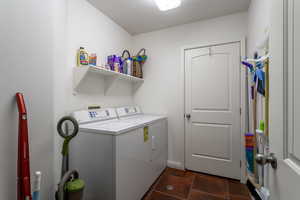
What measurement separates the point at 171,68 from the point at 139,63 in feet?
2.00

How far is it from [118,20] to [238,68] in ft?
6.63

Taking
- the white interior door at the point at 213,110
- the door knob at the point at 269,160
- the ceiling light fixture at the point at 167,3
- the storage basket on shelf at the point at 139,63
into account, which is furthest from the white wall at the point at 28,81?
the white interior door at the point at 213,110

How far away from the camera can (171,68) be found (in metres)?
2.50

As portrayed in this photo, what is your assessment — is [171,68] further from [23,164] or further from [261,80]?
[23,164]

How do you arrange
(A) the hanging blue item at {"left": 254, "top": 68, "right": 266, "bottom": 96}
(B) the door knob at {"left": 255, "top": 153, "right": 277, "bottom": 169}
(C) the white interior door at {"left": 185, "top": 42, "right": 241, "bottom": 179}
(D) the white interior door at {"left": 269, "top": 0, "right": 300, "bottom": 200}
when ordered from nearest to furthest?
(D) the white interior door at {"left": 269, "top": 0, "right": 300, "bottom": 200}, (B) the door knob at {"left": 255, "top": 153, "right": 277, "bottom": 169}, (A) the hanging blue item at {"left": 254, "top": 68, "right": 266, "bottom": 96}, (C) the white interior door at {"left": 185, "top": 42, "right": 241, "bottom": 179}

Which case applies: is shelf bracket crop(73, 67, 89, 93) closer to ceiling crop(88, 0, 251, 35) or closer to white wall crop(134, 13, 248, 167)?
ceiling crop(88, 0, 251, 35)

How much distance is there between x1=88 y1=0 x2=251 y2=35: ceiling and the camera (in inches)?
74.2

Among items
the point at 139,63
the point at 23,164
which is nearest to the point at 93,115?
the point at 23,164

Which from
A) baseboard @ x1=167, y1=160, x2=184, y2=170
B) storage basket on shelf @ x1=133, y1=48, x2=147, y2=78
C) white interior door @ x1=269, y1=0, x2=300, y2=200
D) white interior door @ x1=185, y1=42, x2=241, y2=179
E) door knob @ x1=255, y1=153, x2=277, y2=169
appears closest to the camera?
white interior door @ x1=269, y1=0, x2=300, y2=200

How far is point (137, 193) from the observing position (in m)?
1.57

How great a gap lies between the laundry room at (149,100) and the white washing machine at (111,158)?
11 mm

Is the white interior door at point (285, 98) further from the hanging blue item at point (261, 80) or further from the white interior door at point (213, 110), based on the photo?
the white interior door at point (213, 110)

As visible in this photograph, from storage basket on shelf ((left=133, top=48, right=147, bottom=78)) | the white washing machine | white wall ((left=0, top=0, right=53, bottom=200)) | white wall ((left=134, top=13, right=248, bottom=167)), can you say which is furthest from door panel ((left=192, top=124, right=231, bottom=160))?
white wall ((left=0, top=0, right=53, bottom=200))

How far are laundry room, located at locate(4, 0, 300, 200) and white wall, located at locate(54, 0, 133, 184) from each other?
0.01 metres
